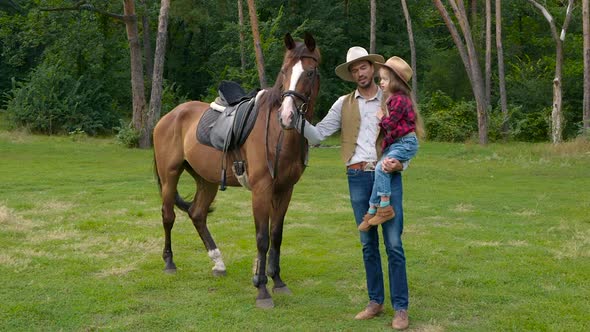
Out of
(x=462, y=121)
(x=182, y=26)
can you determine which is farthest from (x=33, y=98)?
(x=462, y=121)

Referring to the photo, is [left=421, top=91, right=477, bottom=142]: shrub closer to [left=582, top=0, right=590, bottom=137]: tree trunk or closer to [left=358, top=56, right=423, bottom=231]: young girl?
[left=582, top=0, right=590, bottom=137]: tree trunk

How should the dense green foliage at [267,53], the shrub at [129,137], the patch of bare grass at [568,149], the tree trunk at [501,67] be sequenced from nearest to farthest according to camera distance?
1. the patch of bare grass at [568,149]
2. the shrub at [129,137]
3. the tree trunk at [501,67]
4. the dense green foliage at [267,53]

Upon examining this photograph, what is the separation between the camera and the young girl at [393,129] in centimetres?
491

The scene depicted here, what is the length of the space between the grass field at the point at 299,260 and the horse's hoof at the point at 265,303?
104 mm

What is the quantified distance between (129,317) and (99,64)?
99.0ft

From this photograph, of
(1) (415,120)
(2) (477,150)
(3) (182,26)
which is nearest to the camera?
(1) (415,120)

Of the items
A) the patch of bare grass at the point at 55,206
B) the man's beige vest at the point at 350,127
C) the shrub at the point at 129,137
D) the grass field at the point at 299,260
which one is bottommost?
the grass field at the point at 299,260

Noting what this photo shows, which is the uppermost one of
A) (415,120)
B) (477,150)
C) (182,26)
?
(182,26)

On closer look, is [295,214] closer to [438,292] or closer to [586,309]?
[438,292]

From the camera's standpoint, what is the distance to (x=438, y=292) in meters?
6.20

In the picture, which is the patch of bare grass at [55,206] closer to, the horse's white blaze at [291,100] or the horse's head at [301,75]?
the horse's head at [301,75]

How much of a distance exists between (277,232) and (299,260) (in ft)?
4.58

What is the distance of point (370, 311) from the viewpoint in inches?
214

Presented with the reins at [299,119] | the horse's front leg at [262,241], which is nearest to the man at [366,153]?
the reins at [299,119]
